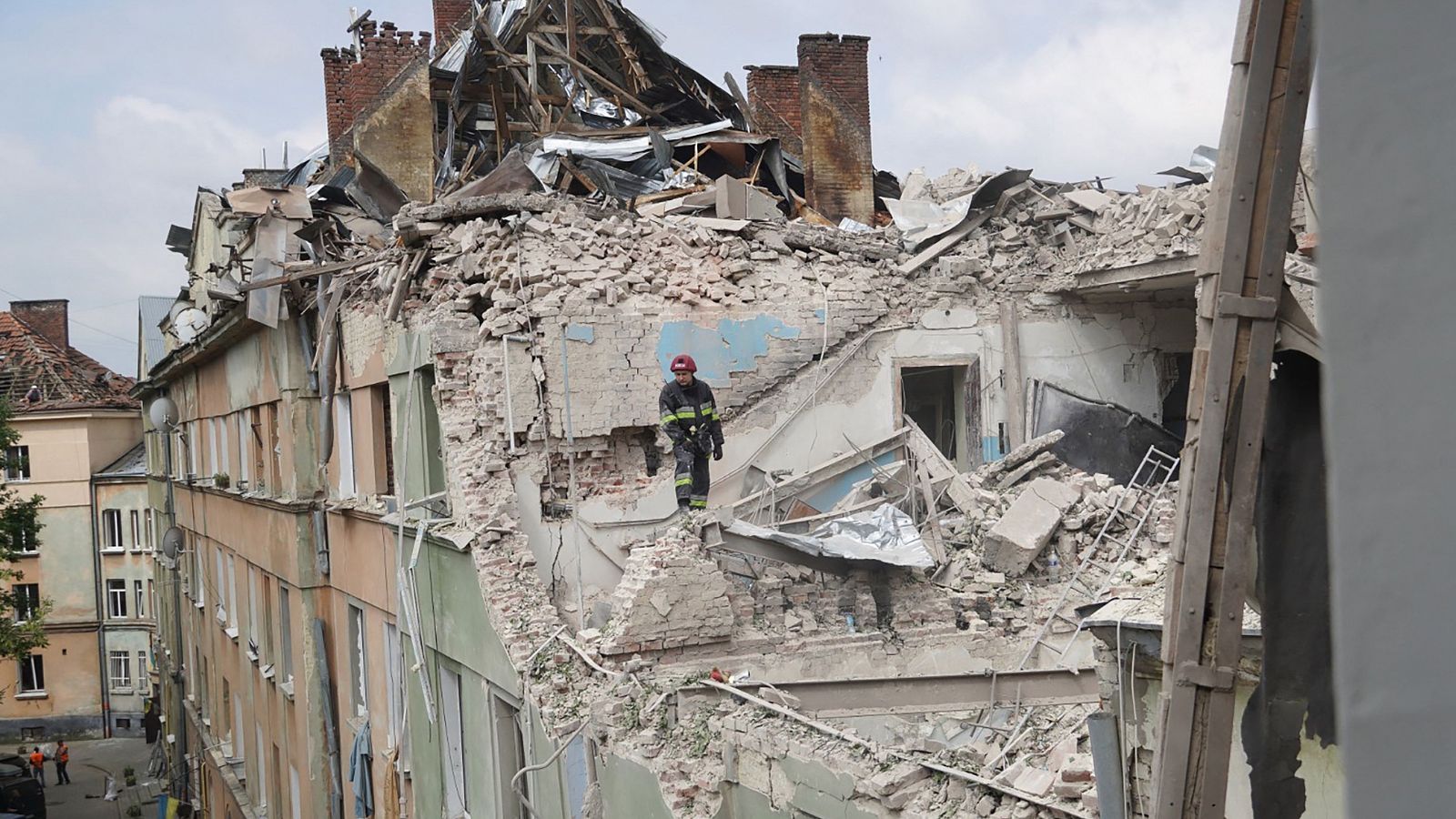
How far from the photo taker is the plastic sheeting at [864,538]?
10750mm

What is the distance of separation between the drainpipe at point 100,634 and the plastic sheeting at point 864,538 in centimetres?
3485

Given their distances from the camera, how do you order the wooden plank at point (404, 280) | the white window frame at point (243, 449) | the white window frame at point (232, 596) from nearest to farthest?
the wooden plank at point (404, 280), the white window frame at point (243, 449), the white window frame at point (232, 596)

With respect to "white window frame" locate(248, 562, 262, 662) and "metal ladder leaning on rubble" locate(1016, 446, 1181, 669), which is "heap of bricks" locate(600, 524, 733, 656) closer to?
"metal ladder leaning on rubble" locate(1016, 446, 1181, 669)

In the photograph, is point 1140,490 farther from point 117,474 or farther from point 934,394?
point 117,474

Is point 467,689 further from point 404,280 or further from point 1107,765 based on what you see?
point 1107,765

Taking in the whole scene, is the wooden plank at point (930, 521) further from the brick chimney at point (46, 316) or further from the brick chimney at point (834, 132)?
the brick chimney at point (46, 316)

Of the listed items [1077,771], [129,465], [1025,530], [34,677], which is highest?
[129,465]

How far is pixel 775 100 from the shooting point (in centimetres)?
2088

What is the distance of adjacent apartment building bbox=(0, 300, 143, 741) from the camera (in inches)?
1553

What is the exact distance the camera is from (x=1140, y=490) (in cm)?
1225

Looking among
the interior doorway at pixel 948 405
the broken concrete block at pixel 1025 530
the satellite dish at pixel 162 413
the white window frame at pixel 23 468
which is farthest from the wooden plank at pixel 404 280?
the white window frame at pixel 23 468

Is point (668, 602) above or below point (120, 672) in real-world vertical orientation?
above

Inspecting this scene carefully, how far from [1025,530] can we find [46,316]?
3998 cm

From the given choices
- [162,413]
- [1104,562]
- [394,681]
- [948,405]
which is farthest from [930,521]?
[162,413]
